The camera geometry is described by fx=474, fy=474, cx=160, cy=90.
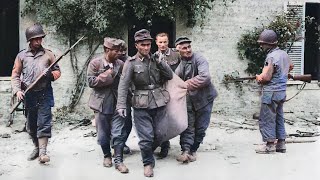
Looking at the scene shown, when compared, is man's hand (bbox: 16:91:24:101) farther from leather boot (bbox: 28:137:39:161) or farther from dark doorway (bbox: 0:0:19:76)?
dark doorway (bbox: 0:0:19:76)

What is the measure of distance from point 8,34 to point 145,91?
6168 mm

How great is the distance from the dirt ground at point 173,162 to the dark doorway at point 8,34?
288cm

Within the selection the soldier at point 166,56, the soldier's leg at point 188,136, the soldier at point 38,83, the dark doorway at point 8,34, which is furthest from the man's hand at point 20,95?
the dark doorway at point 8,34

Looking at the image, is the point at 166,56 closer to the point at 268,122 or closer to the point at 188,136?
the point at 188,136

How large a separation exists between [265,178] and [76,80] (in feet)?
17.6

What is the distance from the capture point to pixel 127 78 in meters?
6.12

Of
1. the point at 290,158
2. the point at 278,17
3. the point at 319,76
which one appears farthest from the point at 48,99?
the point at 319,76

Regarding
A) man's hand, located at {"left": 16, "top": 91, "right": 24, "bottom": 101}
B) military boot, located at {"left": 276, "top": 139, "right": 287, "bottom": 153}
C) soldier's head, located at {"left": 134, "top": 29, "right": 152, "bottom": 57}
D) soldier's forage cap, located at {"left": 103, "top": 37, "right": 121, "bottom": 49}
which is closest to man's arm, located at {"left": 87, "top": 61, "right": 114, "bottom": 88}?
soldier's forage cap, located at {"left": 103, "top": 37, "right": 121, "bottom": 49}

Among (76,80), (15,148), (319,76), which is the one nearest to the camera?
(15,148)

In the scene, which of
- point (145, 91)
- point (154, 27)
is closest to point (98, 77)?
point (145, 91)

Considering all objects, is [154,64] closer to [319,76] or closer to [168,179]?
[168,179]

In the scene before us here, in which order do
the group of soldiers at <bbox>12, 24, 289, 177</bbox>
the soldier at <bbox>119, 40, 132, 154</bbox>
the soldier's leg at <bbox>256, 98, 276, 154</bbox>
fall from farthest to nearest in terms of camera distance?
the soldier's leg at <bbox>256, 98, 276, 154</bbox>, the soldier at <bbox>119, 40, 132, 154</bbox>, the group of soldiers at <bbox>12, 24, 289, 177</bbox>

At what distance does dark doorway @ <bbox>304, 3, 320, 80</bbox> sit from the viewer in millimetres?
11367

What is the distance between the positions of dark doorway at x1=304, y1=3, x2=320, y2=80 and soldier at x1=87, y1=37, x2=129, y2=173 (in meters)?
6.48
